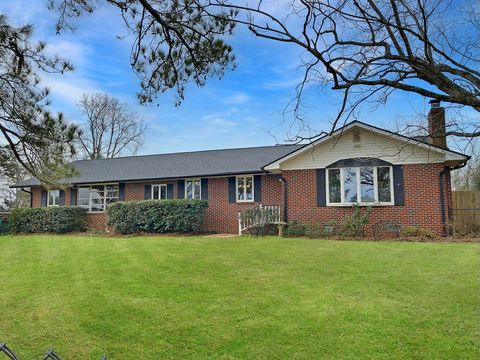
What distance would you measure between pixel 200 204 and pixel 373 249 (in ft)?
27.8

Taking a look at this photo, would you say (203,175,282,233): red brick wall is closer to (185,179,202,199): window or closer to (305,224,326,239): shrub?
(185,179,202,199): window

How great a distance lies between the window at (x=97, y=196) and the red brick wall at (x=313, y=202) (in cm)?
179

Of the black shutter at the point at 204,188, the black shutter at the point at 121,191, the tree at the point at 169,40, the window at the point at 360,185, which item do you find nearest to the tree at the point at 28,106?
the tree at the point at 169,40

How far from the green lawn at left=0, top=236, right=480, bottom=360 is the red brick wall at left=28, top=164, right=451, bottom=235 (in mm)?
4492

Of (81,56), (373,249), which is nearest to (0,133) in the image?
(81,56)

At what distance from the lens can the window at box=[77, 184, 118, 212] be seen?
21469 mm

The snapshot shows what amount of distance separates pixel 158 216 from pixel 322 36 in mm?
13824

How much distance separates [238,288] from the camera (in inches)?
269

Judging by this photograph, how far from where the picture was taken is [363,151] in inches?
595

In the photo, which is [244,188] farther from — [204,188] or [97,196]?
[97,196]

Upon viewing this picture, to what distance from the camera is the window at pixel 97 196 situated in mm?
21469

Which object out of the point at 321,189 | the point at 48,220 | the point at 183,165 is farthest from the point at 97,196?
the point at 321,189

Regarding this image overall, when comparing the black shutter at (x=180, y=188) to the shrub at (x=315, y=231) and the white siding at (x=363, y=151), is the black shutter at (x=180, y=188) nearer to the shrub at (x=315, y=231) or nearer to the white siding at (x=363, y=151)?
the white siding at (x=363, y=151)

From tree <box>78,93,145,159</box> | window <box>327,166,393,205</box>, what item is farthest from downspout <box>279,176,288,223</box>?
tree <box>78,93,145,159</box>
